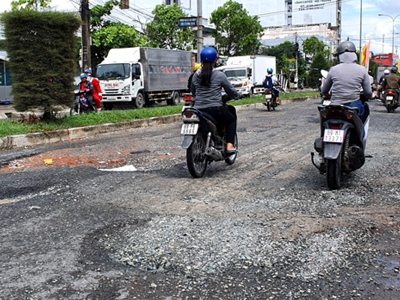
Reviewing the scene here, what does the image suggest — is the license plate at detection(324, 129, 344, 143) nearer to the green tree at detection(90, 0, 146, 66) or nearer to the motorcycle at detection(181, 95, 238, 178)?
the motorcycle at detection(181, 95, 238, 178)

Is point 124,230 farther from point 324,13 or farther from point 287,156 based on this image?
point 324,13

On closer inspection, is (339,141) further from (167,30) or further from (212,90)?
(167,30)

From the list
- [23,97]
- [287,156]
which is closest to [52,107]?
[23,97]

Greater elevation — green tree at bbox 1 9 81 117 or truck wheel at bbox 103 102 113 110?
green tree at bbox 1 9 81 117

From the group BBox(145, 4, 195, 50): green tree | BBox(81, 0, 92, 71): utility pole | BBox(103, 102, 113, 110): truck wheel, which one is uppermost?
BBox(145, 4, 195, 50): green tree

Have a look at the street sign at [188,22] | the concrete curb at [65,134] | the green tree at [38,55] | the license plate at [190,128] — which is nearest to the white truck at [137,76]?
the street sign at [188,22]

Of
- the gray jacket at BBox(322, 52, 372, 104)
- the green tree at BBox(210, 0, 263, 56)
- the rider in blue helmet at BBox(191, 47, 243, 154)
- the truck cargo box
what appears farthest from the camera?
the green tree at BBox(210, 0, 263, 56)

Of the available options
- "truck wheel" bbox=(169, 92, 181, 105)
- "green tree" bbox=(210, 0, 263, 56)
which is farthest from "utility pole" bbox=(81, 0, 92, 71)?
"green tree" bbox=(210, 0, 263, 56)

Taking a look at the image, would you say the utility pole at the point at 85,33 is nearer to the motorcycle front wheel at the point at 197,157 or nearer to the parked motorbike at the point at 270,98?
the parked motorbike at the point at 270,98

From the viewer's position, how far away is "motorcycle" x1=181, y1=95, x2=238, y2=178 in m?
6.24

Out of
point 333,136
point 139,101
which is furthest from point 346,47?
point 139,101

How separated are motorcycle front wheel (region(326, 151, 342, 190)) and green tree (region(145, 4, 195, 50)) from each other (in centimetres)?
3164

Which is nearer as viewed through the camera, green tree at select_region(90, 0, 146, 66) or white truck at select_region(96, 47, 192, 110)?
white truck at select_region(96, 47, 192, 110)

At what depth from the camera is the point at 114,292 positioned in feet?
9.81
